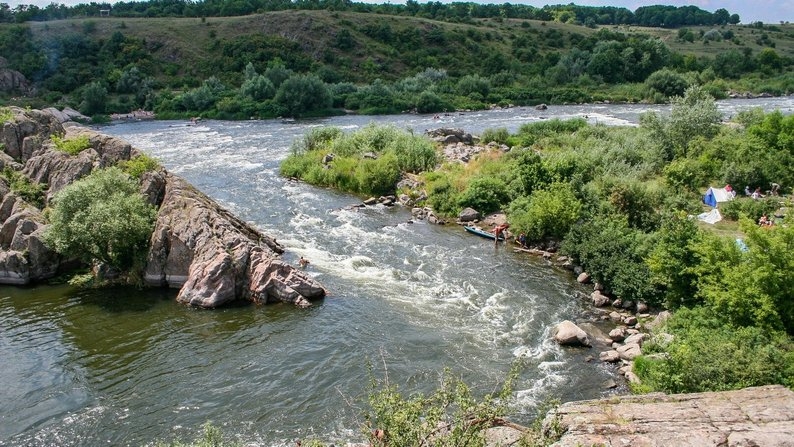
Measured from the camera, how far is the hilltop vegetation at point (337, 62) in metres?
94.1

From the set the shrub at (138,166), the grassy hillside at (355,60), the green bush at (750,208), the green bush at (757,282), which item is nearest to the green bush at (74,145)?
the shrub at (138,166)

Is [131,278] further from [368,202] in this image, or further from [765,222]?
[765,222]

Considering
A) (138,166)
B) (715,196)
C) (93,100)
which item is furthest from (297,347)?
(93,100)

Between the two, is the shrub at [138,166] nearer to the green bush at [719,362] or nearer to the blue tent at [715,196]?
the green bush at [719,362]

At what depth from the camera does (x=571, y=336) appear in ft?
74.5

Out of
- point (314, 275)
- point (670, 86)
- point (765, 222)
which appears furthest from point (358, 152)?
point (670, 86)

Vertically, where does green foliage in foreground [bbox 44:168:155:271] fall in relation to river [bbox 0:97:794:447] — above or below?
→ above

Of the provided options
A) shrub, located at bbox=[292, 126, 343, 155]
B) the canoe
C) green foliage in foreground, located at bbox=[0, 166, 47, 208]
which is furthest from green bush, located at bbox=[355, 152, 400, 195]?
green foliage in foreground, located at bbox=[0, 166, 47, 208]

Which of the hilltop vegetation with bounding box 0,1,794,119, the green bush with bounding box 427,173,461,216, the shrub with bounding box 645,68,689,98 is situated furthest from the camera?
the shrub with bounding box 645,68,689,98

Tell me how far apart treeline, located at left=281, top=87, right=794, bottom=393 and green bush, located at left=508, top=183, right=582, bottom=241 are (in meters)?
0.08

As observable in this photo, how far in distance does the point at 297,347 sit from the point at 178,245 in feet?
29.6

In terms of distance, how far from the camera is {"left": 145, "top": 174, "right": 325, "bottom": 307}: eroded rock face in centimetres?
2595

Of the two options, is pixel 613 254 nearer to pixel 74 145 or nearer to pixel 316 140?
pixel 74 145

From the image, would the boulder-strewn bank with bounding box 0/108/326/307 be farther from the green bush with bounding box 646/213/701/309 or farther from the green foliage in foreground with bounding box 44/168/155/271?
the green bush with bounding box 646/213/701/309
